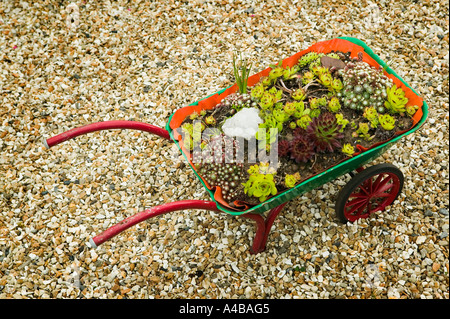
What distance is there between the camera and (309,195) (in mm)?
2527

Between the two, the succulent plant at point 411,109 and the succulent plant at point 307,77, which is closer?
the succulent plant at point 411,109

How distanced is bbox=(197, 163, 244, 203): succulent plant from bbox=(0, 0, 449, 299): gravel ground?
56 cm

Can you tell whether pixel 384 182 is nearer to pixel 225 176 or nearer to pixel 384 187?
pixel 384 187

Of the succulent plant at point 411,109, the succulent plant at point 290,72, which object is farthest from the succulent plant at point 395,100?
the succulent plant at point 290,72

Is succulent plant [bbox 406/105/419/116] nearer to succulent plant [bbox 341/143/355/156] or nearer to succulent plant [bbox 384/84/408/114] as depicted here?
succulent plant [bbox 384/84/408/114]

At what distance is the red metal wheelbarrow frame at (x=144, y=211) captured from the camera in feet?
4.85

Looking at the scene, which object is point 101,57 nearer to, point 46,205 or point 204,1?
point 204,1

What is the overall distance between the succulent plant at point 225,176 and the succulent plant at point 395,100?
34.9 inches

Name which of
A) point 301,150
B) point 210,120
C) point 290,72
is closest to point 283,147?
point 301,150

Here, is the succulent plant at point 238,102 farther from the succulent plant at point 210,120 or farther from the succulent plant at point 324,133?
the succulent plant at point 324,133

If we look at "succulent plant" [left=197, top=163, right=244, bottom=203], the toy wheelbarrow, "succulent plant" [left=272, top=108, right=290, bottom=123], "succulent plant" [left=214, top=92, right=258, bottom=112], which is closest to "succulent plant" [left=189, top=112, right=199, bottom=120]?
the toy wheelbarrow

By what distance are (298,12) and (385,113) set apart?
1.73 m

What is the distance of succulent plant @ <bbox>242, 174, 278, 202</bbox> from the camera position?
1.80 metres

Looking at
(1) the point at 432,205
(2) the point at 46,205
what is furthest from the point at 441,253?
(2) the point at 46,205
